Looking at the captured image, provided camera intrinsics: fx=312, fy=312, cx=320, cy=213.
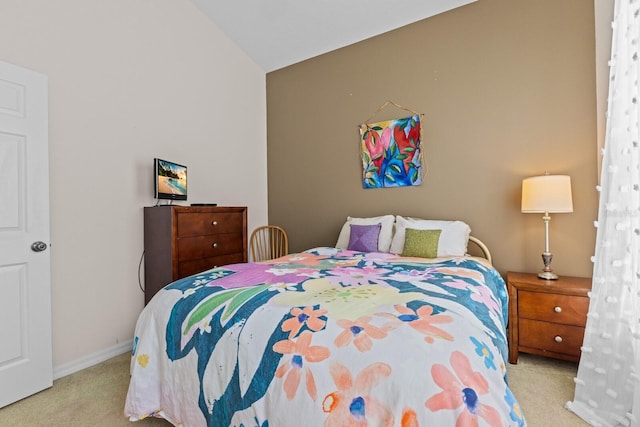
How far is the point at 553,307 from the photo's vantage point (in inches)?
81.7

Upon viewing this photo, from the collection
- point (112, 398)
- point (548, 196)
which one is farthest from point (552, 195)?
point (112, 398)

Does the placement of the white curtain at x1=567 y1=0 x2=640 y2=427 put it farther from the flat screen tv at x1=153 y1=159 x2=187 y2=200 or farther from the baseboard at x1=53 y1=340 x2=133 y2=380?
the baseboard at x1=53 y1=340 x2=133 y2=380

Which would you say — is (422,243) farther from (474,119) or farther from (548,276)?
(474,119)

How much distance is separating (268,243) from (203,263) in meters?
1.41

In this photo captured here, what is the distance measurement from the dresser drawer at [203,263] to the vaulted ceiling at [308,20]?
2370 millimetres

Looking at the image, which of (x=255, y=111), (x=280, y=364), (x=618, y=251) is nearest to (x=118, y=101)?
(x=255, y=111)

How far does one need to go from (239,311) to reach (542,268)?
8.06ft

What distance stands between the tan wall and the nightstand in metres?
0.48

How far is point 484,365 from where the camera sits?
0.87 metres

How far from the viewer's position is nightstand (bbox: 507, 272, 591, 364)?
2.01m

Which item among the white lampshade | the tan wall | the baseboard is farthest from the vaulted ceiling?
the baseboard

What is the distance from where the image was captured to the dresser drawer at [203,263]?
2432 mm

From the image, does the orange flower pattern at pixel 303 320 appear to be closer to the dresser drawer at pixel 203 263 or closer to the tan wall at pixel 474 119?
the dresser drawer at pixel 203 263

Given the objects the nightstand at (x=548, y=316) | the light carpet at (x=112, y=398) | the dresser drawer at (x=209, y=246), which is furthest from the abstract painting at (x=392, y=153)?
the light carpet at (x=112, y=398)
